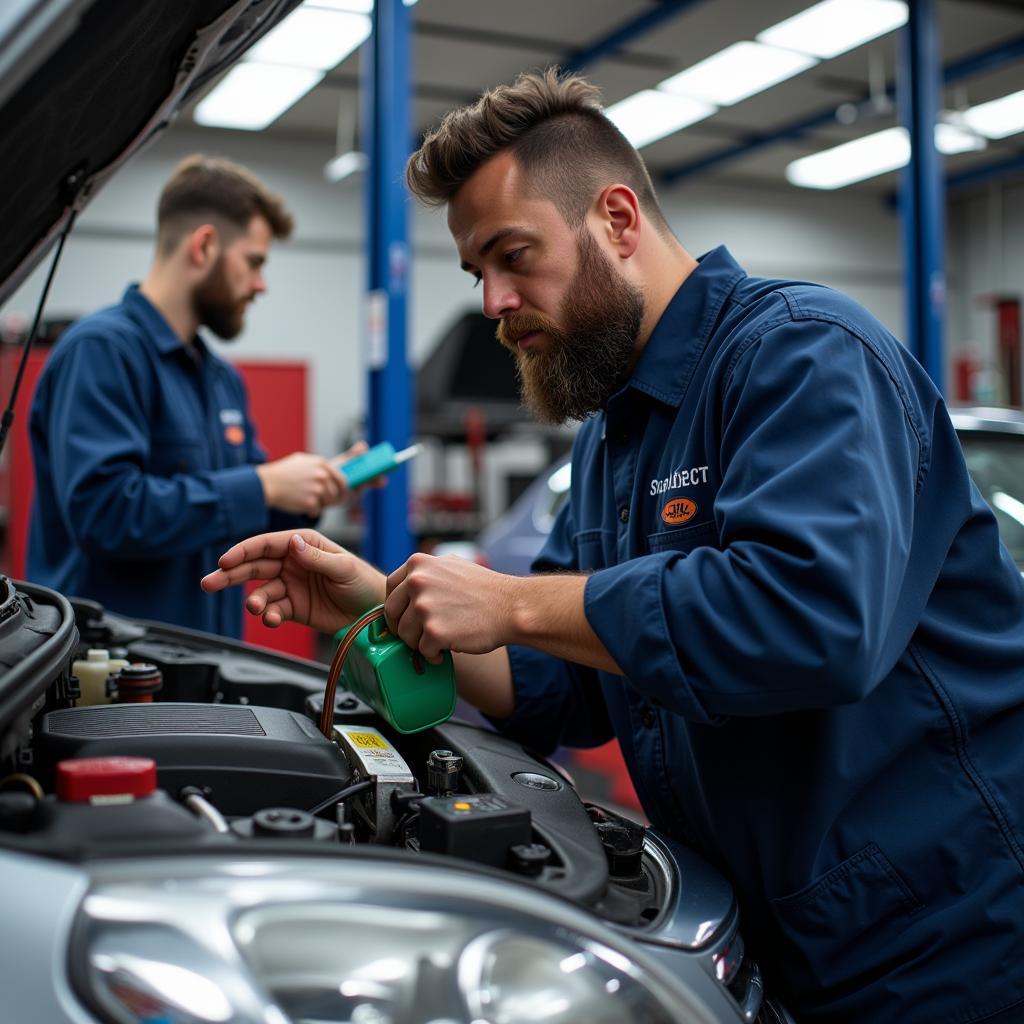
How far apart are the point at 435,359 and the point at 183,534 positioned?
19.8ft

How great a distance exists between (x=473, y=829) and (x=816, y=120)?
9.57 metres

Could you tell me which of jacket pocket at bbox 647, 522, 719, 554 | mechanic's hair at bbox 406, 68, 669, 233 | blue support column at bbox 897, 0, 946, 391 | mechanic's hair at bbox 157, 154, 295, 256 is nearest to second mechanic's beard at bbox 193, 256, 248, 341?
mechanic's hair at bbox 157, 154, 295, 256

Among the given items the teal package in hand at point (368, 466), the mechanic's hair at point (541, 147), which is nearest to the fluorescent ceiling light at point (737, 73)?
the teal package in hand at point (368, 466)

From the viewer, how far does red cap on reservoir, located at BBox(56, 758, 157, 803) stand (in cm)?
88

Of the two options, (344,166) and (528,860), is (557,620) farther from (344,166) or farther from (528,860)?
(344,166)

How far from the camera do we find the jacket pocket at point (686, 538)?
4.11ft

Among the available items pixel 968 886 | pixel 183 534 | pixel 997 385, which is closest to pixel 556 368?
pixel 968 886

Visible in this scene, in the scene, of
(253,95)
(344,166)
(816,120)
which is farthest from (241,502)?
(816,120)

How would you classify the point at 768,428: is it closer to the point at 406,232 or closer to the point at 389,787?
the point at 389,787

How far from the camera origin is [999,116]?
9.49 metres

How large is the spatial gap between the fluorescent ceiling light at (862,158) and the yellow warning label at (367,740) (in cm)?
926

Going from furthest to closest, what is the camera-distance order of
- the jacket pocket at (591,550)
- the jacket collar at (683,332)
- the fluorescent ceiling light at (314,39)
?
1. the fluorescent ceiling light at (314,39)
2. the jacket pocket at (591,550)
3. the jacket collar at (683,332)

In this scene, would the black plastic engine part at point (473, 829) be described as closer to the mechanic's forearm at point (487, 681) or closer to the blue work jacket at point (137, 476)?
the mechanic's forearm at point (487, 681)

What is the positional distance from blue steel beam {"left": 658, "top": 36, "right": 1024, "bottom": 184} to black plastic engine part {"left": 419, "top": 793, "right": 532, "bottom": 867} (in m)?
8.48
